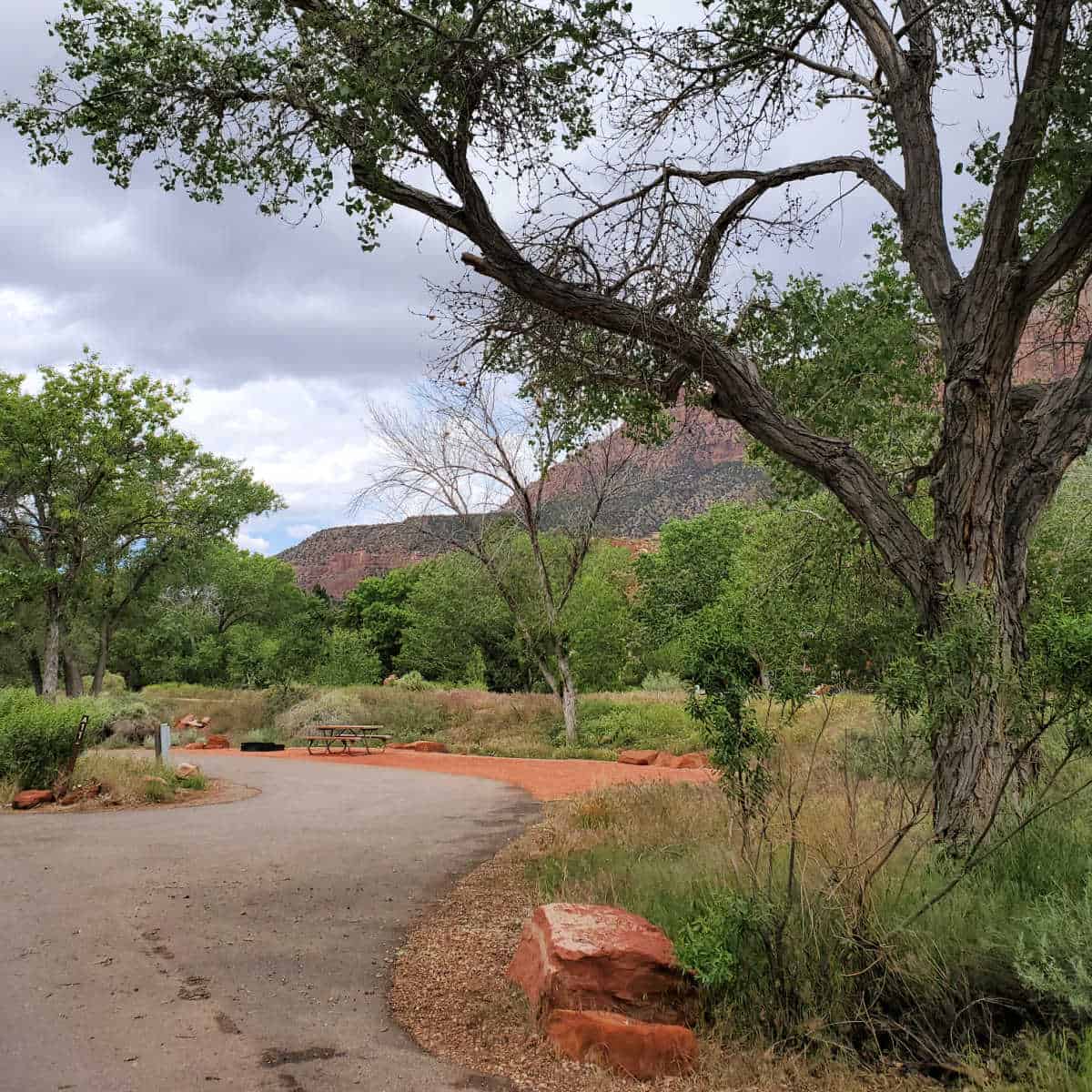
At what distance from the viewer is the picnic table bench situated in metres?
22.6

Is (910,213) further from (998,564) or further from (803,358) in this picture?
(998,564)

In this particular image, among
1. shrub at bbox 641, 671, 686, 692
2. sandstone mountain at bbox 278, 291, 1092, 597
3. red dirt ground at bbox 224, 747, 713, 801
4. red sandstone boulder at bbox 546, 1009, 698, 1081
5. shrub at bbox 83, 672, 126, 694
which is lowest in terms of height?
red dirt ground at bbox 224, 747, 713, 801

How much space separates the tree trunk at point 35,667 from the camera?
36.5 m

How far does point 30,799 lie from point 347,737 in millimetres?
11540

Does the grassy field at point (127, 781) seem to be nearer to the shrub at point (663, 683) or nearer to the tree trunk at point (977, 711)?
the tree trunk at point (977, 711)

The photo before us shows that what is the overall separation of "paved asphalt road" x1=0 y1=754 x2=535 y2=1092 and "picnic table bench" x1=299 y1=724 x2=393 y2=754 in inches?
440

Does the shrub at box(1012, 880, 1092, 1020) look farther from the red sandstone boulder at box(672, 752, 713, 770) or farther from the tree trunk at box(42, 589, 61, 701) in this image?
the tree trunk at box(42, 589, 61, 701)

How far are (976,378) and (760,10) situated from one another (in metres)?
4.13

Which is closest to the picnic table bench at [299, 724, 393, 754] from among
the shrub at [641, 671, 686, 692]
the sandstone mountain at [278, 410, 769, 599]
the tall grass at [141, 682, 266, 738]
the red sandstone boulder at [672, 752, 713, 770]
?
the sandstone mountain at [278, 410, 769, 599]

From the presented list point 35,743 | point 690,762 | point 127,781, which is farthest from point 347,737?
point 35,743

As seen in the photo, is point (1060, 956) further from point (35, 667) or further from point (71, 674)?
point (35, 667)

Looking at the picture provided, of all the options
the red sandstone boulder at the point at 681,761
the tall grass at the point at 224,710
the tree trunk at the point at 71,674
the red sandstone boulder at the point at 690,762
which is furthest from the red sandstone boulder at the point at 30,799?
the tree trunk at the point at 71,674

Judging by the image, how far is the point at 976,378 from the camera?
21.2 ft

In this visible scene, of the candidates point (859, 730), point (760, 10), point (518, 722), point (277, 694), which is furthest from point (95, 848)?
point (277, 694)
